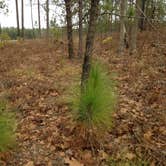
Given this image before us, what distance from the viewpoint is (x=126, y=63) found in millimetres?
9109

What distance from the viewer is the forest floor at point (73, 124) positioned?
3594 mm

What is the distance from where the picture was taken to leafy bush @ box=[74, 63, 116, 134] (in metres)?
3.71

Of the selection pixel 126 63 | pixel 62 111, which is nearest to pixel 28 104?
pixel 62 111

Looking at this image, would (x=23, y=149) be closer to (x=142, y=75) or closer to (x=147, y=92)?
(x=147, y=92)

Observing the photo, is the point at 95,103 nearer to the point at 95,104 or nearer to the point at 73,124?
the point at 95,104

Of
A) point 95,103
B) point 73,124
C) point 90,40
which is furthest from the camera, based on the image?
point 90,40

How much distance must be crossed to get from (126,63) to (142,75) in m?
1.83

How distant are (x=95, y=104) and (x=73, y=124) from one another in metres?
0.68

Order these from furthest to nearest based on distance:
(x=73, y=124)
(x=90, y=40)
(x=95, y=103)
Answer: (x=90, y=40) → (x=73, y=124) → (x=95, y=103)

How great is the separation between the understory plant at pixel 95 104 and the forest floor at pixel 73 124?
0.86 ft

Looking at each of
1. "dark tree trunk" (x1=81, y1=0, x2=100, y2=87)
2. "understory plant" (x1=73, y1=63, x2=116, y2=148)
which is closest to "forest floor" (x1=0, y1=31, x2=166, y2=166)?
"understory plant" (x1=73, y1=63, x2=116, y2=148)

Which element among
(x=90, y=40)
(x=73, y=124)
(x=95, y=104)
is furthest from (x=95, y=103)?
(x=90, y=40)

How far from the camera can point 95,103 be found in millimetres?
3693

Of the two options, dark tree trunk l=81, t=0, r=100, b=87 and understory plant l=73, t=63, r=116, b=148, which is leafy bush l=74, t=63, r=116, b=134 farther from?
dark tree trunk l=81, t=0, r=100, b=87
